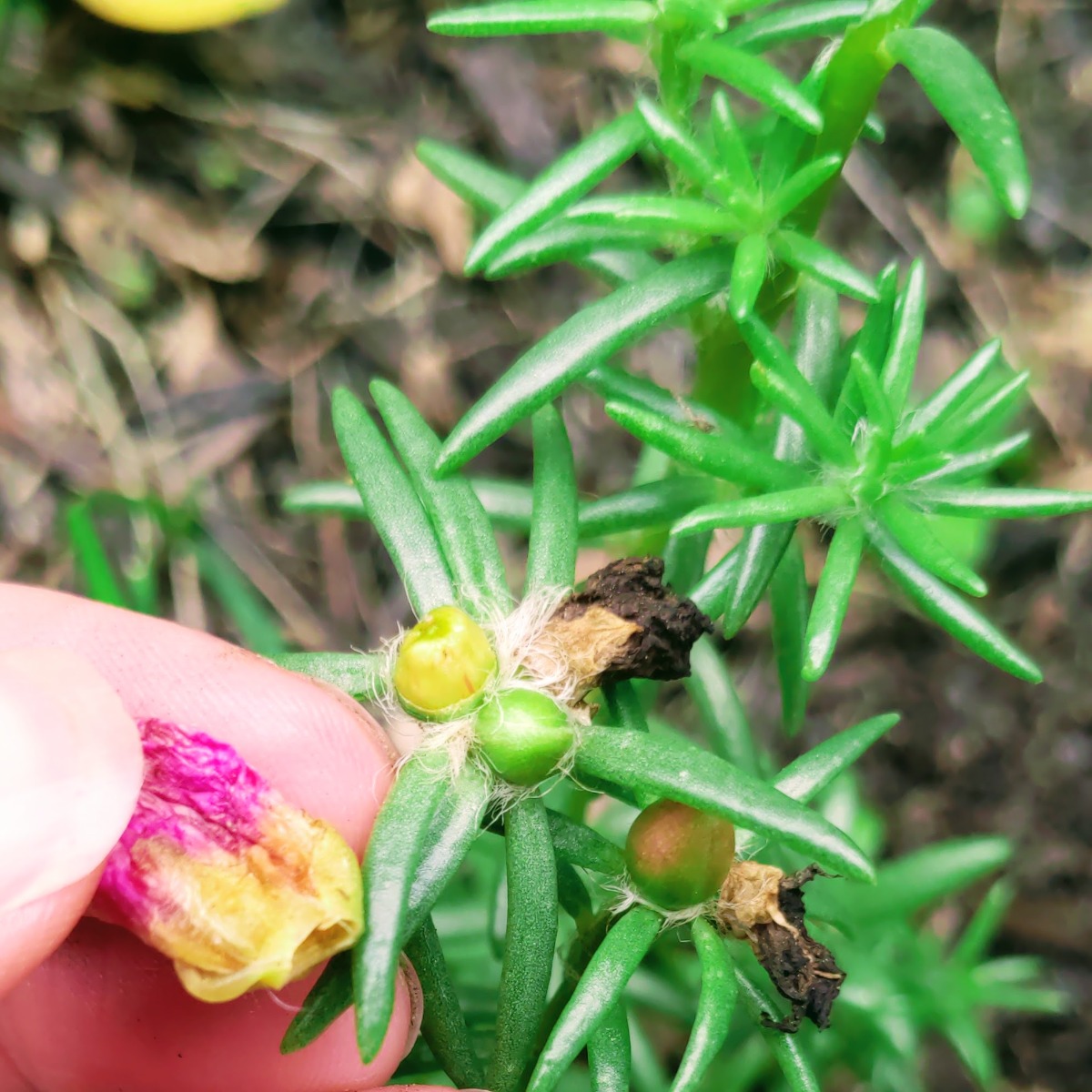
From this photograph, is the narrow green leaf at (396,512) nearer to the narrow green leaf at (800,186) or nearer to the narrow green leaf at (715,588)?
the narrow green leaf at (715,588)

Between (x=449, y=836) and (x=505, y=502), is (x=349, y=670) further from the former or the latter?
(x=505, y=502)

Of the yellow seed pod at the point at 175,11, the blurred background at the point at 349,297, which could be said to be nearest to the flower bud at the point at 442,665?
the blurred background at the point at 349,297

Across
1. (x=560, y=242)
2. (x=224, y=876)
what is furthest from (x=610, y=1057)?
(x=560, y=242)

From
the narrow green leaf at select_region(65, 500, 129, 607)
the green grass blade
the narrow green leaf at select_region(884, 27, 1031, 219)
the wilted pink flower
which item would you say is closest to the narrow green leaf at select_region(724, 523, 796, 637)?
the green grass blade

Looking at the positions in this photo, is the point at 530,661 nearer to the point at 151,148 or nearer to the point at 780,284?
the point at 780,284

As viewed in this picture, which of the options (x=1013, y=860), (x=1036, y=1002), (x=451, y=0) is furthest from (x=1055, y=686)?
(x=451, y=0)

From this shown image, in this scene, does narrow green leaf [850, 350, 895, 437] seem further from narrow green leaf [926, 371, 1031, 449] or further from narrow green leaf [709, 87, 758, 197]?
narrow green leaf [709, 87, 758, 197]

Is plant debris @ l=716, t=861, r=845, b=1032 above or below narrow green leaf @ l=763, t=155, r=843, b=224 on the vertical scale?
below
